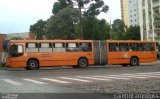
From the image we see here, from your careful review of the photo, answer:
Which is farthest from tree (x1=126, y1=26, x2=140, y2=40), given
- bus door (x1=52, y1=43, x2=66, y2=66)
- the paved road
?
the paved road

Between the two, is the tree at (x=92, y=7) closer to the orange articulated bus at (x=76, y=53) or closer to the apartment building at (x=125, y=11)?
the orange articulated bus at (x=76, y=53)

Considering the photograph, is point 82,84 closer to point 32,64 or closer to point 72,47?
point 32,64

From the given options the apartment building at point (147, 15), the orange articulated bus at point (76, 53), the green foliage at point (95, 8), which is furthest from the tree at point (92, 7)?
the orange articulated bus at point (76, 53)

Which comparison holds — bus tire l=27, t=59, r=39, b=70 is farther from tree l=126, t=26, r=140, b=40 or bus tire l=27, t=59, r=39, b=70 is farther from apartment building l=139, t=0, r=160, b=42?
tree l=126, t=26, r=140, b=40

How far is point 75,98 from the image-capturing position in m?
13.4

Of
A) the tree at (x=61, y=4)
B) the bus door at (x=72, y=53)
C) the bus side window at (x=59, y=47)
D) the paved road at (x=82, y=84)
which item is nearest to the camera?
the paved road at (x=82, y=84)

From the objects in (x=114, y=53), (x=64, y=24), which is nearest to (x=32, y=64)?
(x=114, y=53)

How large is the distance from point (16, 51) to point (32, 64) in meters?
1.81

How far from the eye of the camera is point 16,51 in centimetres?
3534

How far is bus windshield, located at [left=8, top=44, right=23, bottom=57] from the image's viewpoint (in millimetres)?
35250

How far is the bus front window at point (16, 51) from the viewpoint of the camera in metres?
35.2

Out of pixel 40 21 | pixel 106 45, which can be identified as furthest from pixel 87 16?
pixel 40 21

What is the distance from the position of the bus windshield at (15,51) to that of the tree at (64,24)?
36779mm

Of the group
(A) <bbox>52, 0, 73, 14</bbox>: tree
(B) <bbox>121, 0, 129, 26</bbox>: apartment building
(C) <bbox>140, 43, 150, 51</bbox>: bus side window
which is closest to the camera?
(C) <bbox>140, 43, 150, 51</bbox>: bus side window
